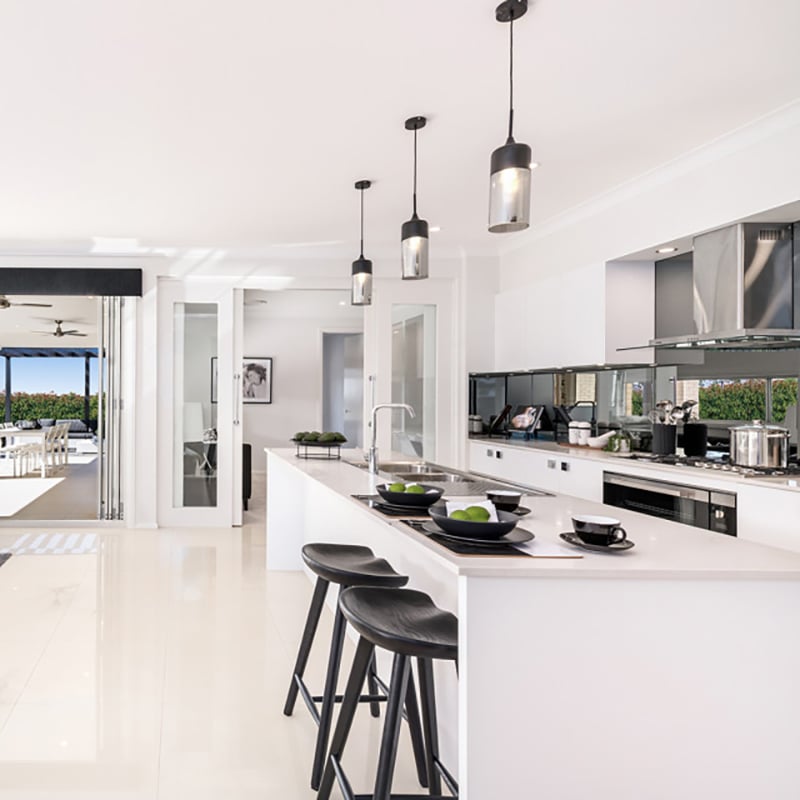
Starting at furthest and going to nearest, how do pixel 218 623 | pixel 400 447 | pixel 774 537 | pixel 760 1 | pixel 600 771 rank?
1. pixel 400 447
2. pixel 218 623
3. pixel 774 537
4. pixel 760 1
5. pixel 600 771

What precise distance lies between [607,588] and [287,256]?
17.6 feet

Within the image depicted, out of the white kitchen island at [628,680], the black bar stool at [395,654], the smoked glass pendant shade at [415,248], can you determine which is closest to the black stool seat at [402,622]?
the black bar stool at [395,654]

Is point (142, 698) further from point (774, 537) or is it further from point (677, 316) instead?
point (677, 316)

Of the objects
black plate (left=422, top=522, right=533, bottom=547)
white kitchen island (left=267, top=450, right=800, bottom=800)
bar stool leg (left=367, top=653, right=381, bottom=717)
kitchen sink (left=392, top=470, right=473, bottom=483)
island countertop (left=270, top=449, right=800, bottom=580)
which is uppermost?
black plate (left=422, top=522, right=533, bottom=547)

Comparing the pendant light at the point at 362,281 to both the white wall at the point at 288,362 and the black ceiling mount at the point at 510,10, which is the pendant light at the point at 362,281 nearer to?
the black ceiling mount at the point at 510,10

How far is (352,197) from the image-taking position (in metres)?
4.68

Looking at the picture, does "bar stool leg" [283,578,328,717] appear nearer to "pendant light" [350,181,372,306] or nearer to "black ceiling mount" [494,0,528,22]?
"pendant light" [350,181,372,306]

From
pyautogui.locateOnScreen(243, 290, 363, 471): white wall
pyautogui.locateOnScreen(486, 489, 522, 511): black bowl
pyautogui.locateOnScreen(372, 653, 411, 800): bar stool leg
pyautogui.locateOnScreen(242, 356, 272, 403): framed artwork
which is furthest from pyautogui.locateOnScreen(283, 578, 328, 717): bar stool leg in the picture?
pyautogui.locateOnScreen(242, 356, 272, 403): framed artwork

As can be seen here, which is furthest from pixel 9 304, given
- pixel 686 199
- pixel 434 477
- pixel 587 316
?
pixel 686 199

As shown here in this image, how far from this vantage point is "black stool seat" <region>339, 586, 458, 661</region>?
63.1 inches

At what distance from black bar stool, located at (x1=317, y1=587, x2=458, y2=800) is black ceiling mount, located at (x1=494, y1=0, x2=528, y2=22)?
1918 millimetres

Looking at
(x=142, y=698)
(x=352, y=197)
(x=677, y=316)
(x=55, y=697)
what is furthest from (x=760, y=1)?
(x=55, y=697)

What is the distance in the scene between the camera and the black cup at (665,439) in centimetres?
409

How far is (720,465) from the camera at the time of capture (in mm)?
3500
